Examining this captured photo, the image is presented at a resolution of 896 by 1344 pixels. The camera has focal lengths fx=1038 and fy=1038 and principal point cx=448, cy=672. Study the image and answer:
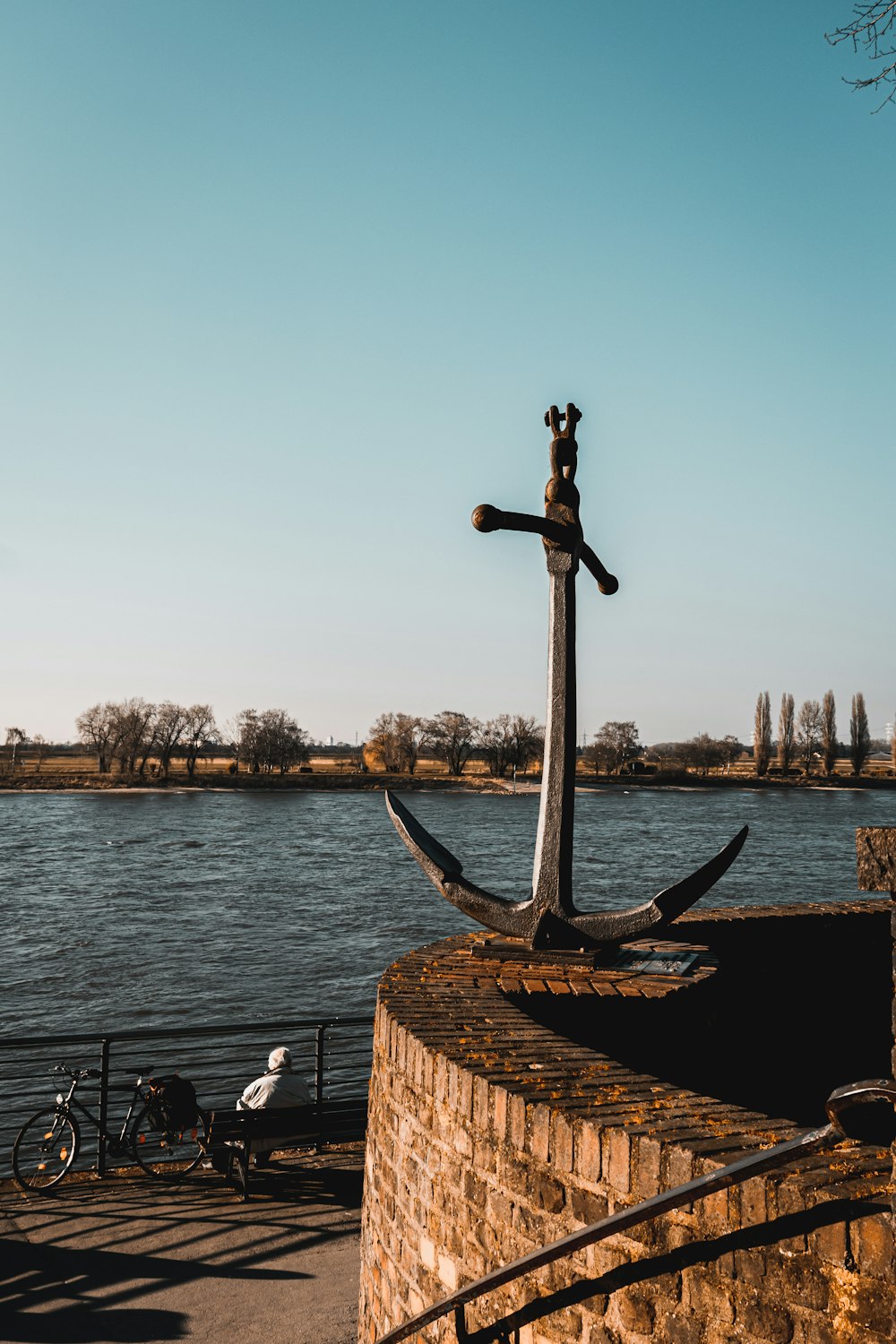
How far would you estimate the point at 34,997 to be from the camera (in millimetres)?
19234

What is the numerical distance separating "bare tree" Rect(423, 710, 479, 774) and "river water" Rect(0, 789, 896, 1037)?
3049 cm

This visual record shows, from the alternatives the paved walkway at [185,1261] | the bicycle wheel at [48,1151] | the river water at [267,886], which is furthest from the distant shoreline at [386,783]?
the paved walkway at [185,1261]

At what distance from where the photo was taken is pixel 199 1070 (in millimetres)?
14141

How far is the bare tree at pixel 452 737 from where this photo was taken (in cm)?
9594

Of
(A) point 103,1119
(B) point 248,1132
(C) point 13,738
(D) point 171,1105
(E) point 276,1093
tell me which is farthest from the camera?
(C) point 13,738

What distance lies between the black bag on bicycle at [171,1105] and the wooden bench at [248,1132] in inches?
25.1

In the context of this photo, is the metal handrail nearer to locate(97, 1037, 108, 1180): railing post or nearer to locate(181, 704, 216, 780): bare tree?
locate(97, 1037, 108, 1180): railing post

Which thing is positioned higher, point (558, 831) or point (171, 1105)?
point (558, 831)

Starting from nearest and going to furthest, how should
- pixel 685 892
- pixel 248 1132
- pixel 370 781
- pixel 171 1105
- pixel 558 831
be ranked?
1. pixel 685 892
2. pixel 558 831
3. pixel 248 1132
4. pixel 171 1105
5. pixel 370 781

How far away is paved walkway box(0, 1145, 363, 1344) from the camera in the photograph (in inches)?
204

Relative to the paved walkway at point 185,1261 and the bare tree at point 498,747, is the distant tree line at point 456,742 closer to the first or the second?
the bare tree at point 498,747

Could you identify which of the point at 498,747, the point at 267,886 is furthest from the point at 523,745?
the point at 267,886

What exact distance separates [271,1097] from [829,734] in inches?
4195

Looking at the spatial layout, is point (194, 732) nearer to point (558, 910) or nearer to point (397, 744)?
point (397, 744)
